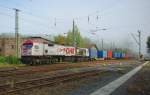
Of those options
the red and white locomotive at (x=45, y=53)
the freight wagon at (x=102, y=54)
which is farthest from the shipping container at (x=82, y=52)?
the freight wagon at (x=102, y=54)

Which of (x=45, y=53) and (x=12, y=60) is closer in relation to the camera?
(x=12, y=60)

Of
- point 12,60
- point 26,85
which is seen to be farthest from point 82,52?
point 26,85

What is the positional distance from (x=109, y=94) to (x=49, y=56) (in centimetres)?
3239

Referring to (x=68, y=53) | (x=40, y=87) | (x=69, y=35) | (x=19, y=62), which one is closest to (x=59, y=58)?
(x=68, y=53)

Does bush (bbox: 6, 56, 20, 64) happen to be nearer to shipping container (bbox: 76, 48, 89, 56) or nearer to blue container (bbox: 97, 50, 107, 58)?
shipping container (bbox: 76, 48, 89, 56)

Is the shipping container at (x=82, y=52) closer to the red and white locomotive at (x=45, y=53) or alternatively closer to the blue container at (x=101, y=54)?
the red and white locomotive at (x=45, y=53)

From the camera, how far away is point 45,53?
4506cm

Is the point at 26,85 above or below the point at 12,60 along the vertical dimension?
below

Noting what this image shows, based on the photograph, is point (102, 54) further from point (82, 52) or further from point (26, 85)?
point (26, 85)

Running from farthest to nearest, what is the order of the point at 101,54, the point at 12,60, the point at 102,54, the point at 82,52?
the point at 101,54
the point at 102,54
the point at 82,52
the point at 12,60

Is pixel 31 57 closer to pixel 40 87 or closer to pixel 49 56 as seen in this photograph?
pixel 49 56

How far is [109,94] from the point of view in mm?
13977

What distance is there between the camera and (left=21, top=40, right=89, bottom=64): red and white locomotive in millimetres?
41375

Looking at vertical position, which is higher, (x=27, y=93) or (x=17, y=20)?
(x=17, y=20)
